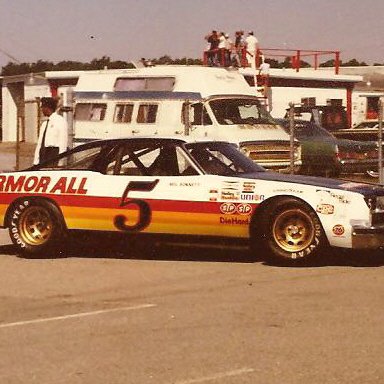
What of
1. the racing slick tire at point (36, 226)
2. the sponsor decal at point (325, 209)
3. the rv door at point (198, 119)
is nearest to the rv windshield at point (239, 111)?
the rv door at point (198, 119)

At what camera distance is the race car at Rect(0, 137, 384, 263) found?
10.6 metres

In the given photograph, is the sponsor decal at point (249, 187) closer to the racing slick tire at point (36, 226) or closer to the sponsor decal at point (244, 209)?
the sponsor decal at point (244, 209)

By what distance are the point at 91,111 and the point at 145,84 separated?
1510 millimetres

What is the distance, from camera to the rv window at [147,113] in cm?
2064

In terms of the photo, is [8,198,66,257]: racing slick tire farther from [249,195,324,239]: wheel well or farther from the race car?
[249,195,324,239]: wheel well

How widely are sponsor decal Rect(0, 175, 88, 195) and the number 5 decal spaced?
1.64 feet

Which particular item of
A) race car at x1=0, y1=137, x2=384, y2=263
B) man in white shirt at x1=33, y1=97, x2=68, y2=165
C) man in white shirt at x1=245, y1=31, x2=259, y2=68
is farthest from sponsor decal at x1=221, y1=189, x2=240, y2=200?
man in white shirt at x1=245, y1=31, x2=259, y2=68

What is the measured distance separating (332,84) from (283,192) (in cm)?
3354

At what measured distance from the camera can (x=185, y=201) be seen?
1100cm

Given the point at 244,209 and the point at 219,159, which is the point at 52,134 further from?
the point at 244,209

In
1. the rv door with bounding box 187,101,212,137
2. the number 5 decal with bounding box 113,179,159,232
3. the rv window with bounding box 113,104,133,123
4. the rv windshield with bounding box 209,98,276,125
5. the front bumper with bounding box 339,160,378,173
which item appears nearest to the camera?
the number 5 decal with bounding box 113,179,159,232

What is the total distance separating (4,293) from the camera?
9.09m

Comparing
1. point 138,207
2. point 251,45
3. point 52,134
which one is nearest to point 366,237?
point 138,207

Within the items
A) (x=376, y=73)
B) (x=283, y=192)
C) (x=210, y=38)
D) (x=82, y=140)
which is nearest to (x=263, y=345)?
(x=283, y=192)
